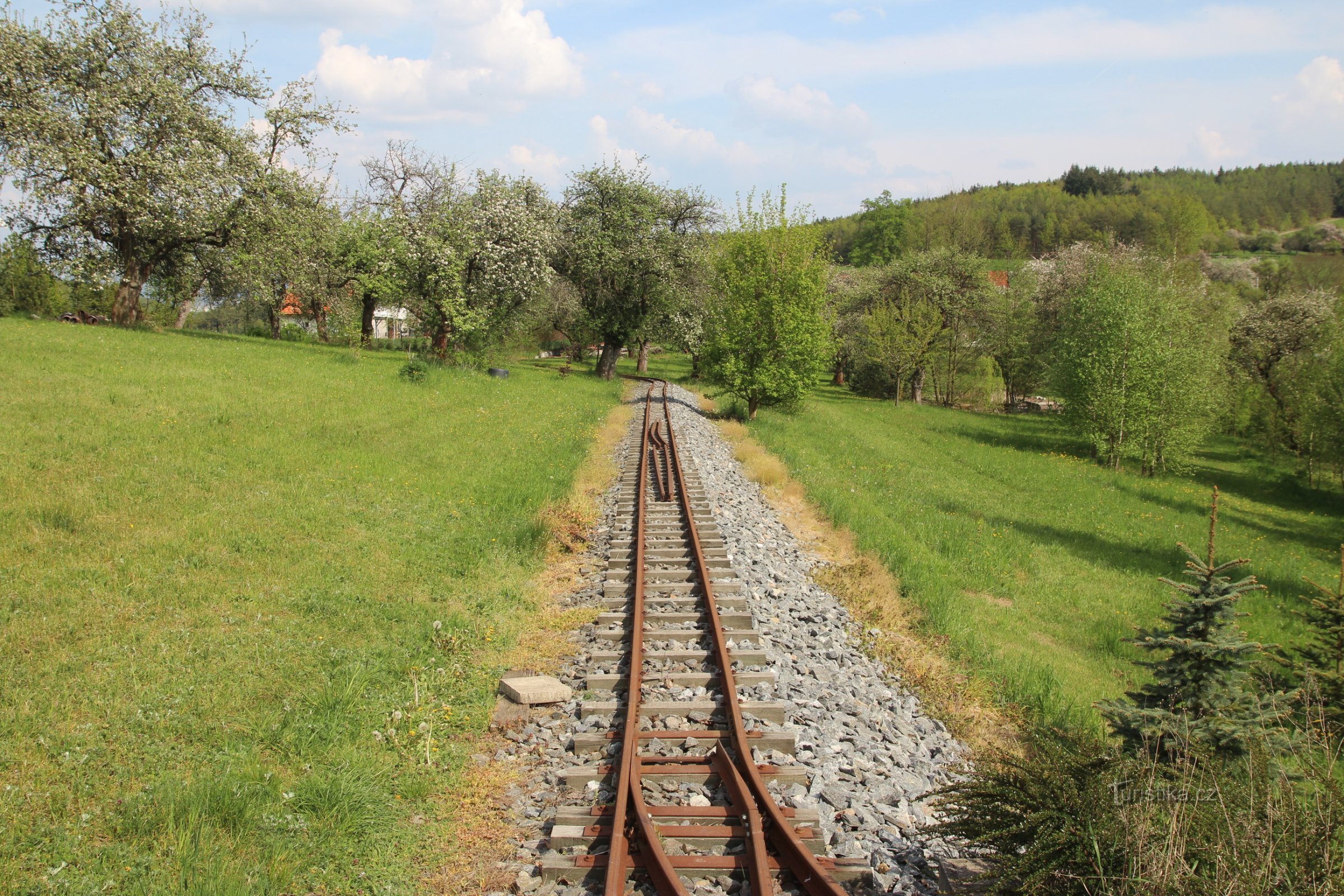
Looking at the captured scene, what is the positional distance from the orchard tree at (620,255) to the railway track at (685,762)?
3321 centimetres

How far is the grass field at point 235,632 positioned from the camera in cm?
486

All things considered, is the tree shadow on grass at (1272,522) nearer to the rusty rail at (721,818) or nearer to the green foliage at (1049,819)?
the rusty rail at (721,818)

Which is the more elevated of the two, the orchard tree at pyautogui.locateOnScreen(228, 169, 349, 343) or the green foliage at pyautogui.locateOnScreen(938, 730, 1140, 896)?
the orchard tree at pyautogui.locateOnScreen(228, 169, 349, 343)

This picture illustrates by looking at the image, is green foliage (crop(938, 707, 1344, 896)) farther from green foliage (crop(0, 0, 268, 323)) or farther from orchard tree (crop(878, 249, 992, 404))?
orchard tree (crop(878, 249, 992, 404))

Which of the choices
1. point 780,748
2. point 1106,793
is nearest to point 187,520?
point 780,748

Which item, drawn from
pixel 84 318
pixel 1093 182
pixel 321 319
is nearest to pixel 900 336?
pixel 321 319

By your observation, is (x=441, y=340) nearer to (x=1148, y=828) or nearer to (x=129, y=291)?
(x=129, y=291)

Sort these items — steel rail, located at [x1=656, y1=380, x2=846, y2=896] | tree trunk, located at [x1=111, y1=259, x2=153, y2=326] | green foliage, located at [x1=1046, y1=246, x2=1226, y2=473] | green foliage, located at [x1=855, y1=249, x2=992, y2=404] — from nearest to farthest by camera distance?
steel rail, located at [x1=656, y1=380, x2=846, y2=896] < tree trunk, located at [x1=111, y1=259, x2=153, y2=326] < green foliage, located at [x1=1046, y1=246, x2=1226, y2=473] < green foliage, located at [x1=855, y1=249, x2=992, y2=404]

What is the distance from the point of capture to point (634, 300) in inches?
1689

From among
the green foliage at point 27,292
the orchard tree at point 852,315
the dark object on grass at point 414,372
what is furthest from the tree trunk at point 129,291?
the orchard tree at point 852,315

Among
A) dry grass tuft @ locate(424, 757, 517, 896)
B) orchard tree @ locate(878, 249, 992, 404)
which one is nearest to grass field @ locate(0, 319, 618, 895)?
dry grass tuft @ locate(424, 757, 517, 896)

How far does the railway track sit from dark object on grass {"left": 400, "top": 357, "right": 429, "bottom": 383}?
18.4 metres

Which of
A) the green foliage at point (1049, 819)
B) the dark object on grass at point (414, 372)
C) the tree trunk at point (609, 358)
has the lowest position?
the green foliage at point (1049, 819)

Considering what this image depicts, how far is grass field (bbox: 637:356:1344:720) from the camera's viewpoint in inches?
434
